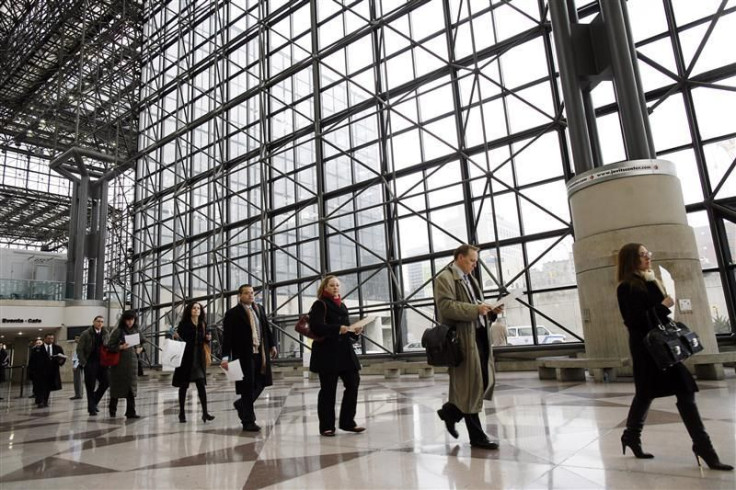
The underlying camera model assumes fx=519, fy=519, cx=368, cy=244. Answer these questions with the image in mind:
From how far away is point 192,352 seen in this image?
5965mm

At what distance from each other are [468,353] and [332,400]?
137cm

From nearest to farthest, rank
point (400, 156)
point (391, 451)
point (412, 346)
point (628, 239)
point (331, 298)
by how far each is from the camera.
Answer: point (391, 451) < point (331, 298) < point (628, 239) < point (412, 346) < point (400, 156)

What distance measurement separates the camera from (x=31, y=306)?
1925 cm

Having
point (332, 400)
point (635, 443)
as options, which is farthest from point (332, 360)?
point (635, 443)

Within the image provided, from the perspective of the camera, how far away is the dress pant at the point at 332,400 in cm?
418

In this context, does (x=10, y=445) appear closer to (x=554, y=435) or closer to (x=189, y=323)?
(x=189, y=323)

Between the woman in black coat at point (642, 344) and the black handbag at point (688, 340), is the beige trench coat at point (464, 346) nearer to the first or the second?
the woman in black coat at point (642, 344)

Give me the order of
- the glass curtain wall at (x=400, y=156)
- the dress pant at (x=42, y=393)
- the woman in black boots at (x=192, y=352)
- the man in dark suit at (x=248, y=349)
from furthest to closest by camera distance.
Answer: the glass curtain wall at (x=400, y=156) → the dress pant at (x=42, y=393) → the woman in black boots at (x=192, y=352) → the man in dark suit at (x=248, y=349)

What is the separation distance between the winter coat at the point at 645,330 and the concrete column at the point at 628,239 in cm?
415

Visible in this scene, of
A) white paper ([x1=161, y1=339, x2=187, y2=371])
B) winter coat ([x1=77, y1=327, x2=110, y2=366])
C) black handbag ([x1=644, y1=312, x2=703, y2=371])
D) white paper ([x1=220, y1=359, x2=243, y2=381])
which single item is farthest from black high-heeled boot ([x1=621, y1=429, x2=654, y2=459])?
winter coat ([x1=77, y1=327, x2=110, y2=366])

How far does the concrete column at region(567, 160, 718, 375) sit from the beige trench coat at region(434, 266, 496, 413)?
4087mm

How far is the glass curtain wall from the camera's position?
995 cm

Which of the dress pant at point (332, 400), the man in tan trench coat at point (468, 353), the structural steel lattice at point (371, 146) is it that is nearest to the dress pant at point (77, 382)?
the structural steel lattice at point (371, 146)

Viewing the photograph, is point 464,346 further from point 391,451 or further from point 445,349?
point 391,451
